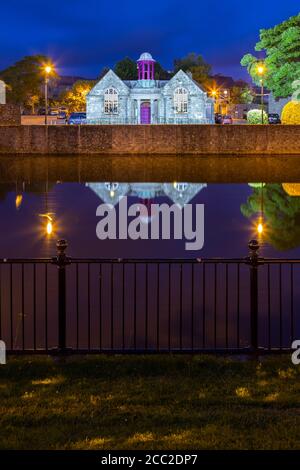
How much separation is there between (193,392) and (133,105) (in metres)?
68.3

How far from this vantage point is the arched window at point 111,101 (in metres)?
72.5

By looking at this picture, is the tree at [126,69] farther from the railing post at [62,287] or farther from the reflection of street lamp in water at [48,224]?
the railing post at [62,287]

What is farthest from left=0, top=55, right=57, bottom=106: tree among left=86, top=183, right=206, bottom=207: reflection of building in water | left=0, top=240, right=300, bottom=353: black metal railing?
left=0, top=240, right=300, bottom=353: black metal railing

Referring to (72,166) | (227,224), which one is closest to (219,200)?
(227,224)

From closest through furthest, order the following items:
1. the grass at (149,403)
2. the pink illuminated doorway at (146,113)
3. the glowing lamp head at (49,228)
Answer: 1. the grass at (149,403)
2. the glowing lamp head at (49,228)
3. the pink illuminated doorway at (146,113)

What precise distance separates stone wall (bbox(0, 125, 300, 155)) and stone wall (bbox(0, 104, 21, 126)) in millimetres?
3067

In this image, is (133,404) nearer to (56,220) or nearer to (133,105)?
(56,220)

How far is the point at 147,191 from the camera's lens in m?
34.3

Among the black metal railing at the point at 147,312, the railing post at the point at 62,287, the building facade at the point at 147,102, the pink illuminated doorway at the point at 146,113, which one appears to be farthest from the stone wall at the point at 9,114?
the railing post at the point at 62,287

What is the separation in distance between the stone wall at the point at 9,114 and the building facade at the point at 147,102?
36.1 feet

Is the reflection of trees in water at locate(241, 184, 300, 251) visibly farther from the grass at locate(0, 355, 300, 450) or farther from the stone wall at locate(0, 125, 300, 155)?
the stone wall at locate(0, 125, 300, 155)

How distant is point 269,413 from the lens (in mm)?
6797

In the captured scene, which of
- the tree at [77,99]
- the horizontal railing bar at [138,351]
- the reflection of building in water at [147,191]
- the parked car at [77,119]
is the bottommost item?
the horizontal railing bar at [138,351]

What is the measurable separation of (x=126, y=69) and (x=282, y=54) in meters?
33.1
